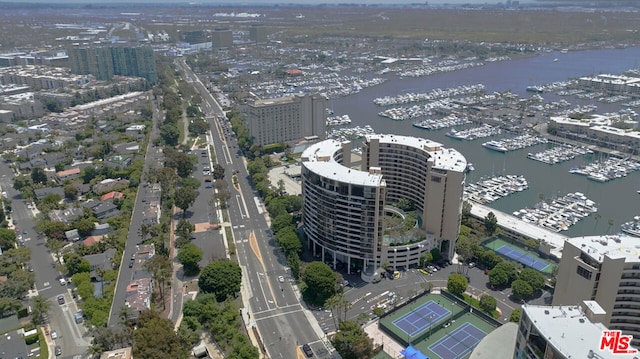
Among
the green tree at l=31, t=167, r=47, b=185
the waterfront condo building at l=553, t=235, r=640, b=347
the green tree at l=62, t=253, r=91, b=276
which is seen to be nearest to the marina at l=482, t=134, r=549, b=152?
the waterfront condo building at l=553, t=235, r=640, b=347

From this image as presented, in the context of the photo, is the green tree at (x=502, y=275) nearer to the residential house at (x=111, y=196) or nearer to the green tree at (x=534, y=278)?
the green tree at (x=534, y=278)

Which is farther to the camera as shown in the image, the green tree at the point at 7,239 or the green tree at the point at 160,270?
the green tree at the point at 7,239

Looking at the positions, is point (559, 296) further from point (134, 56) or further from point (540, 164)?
point (134, 56)

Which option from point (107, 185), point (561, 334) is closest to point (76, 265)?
point (107, 185)

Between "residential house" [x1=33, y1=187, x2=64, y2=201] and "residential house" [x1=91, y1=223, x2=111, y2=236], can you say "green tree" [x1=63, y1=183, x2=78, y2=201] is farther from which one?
"residential house" [x1=91, y1=223, x2=111, y2=236]

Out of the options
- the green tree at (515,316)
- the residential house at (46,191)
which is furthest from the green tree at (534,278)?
the residential house at (46,191)

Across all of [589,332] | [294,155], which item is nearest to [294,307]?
[589,332]
